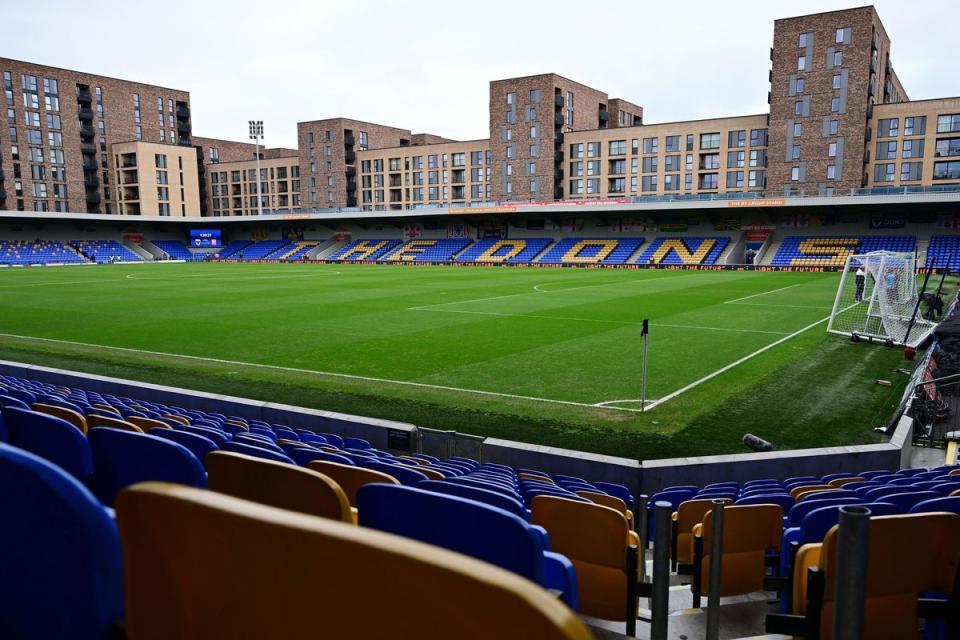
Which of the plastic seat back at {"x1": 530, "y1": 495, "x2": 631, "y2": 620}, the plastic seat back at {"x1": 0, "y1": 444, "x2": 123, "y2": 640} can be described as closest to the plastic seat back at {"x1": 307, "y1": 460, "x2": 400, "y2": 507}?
the plastic seat back at {"x1": 530, "y1": 495, "x2": 631, "y2": 620}

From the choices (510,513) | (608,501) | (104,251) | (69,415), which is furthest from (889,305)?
(104,251)

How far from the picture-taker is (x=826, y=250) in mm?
61406

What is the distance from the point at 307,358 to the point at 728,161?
71.0m

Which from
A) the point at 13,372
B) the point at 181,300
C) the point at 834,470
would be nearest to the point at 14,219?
the point at 181,300

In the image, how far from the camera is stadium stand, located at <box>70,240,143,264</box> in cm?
8112

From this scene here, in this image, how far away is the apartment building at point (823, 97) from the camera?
2579 inches

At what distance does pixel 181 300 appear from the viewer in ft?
106

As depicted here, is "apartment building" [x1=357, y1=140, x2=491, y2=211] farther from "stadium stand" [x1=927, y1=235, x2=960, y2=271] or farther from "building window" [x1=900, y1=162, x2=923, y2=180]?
"stadium stand" [x1=927, y1=235, x2=960, y2=271]

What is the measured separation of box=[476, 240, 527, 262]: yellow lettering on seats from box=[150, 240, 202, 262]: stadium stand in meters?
40.9

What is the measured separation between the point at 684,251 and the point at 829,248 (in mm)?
12911

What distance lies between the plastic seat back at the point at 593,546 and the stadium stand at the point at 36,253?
83050mm

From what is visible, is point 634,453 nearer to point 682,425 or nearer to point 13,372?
point 682,425

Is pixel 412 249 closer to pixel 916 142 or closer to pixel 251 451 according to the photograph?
pixel 916 142

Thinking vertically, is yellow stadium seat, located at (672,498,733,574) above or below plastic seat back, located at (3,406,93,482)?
below
